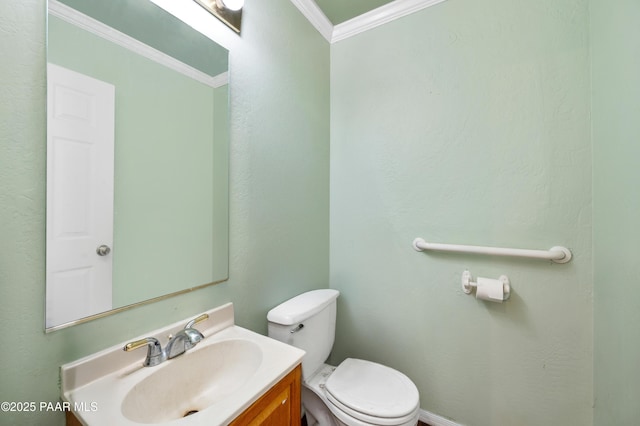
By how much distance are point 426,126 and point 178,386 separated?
61.8 inches

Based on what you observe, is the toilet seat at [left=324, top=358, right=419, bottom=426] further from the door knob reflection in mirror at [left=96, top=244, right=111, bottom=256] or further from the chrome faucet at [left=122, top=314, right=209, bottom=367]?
the door knob reflection in mirror at [left=96, top=244, right=111, bottom=256]

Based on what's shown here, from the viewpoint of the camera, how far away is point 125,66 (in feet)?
2.58

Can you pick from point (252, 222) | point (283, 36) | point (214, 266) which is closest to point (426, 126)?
point (283, 36)

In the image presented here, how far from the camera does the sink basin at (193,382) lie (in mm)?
704

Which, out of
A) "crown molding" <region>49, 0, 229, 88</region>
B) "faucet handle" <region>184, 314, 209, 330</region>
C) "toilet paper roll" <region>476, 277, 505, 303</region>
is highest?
"crown molding" <region>49, 0, 229, 88</region>

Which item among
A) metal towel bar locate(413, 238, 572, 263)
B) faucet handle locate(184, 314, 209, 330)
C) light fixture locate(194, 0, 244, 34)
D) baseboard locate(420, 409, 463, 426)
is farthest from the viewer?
baseboard locate(420, 409, 463, 426)

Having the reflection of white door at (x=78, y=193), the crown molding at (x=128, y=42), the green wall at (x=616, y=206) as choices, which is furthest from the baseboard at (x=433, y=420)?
the crown molding at (x=128, y=42)

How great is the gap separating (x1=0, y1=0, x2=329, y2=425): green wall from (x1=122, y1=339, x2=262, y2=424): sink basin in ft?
0.49

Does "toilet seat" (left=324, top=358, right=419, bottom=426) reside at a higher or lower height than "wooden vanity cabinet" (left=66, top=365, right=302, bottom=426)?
lower

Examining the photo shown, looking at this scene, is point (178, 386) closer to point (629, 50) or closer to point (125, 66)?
point (125, 66)

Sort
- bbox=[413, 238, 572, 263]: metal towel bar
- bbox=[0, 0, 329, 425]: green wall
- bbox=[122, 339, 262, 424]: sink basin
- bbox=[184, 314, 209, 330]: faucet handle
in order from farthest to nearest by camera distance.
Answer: bbox=[413, 238, 572, 263]: metal towel bar → bbox=[184, 314, 209, 330]: faucet handle → bbox=[122, 339, 262, 424]: sink basin → bbox=[0, 0, 329, 425]: green wall

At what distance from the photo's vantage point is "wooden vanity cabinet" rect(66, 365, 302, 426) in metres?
0.63

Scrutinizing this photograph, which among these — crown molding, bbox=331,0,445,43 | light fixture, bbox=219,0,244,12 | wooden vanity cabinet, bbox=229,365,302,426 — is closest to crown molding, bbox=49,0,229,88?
light fixture, bbox=219,0,244,12

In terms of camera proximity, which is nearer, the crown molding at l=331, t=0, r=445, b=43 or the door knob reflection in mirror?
the door knob reflection in mirror
